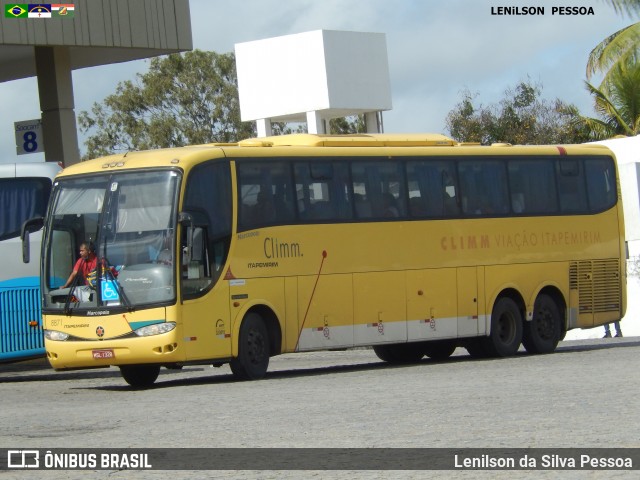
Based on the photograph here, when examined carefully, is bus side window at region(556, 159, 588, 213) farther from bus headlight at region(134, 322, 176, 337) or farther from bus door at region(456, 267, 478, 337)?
bus headlight at region(134, 322, 176, 337)

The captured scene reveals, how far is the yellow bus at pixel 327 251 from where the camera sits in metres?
18.4

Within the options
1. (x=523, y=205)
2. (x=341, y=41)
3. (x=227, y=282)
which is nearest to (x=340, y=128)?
(x=341, y=41)

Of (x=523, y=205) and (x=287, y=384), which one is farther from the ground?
(x=523, y=205)

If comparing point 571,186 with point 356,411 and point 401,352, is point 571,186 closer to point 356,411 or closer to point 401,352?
point 401,352

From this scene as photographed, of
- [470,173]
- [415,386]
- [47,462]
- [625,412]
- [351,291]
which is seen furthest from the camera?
[470,173]

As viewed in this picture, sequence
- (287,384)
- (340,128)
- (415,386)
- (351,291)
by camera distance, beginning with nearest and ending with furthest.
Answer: (415,386) < (287,384) < (351,291) < (340,128)

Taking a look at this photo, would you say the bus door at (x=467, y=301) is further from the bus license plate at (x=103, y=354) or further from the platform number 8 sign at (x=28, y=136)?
the platform number 8 sign at (x=28, y=136)

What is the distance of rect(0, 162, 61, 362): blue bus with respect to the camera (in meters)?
22.4

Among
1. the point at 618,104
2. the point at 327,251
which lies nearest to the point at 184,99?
the point at 618,104

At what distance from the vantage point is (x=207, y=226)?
18.7 metres

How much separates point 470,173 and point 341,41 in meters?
18.5

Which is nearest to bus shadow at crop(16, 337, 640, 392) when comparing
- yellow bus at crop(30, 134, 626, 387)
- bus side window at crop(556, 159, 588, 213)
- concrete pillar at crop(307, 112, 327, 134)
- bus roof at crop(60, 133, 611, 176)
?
yellow bus at crop(30, 134, 626, 387)

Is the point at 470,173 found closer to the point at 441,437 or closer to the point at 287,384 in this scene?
the point at 287,384

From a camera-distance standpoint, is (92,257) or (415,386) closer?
(415,386)
